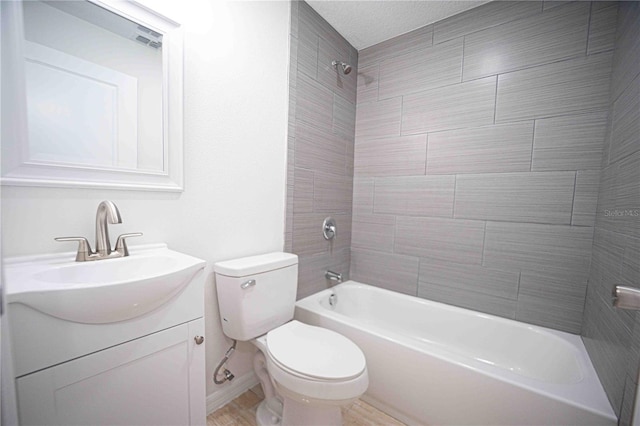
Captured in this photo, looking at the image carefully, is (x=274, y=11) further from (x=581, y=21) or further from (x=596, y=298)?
(x=596, y=298)

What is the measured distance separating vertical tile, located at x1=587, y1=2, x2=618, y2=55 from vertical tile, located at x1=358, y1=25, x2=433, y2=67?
2.75ft

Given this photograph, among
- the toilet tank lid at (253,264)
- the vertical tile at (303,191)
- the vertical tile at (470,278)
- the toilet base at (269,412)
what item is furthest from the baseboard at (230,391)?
the vertical tile at (470,278)

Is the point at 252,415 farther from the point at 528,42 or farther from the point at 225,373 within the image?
the point at 528,42

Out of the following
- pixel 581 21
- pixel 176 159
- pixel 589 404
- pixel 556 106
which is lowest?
pixel 589 404

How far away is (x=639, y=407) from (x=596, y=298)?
3.08ft

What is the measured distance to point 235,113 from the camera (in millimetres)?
1406

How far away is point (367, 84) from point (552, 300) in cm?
195

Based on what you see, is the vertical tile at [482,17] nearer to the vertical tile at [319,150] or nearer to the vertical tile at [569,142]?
the vertical tile at [569,142]

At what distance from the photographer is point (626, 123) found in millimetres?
1086

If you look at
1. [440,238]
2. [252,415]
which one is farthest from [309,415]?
[440,238]

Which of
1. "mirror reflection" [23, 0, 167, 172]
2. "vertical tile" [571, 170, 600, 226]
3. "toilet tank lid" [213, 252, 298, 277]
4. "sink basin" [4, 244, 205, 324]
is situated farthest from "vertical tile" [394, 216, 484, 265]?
"mirror reflection" [23, 0, 167, 172]

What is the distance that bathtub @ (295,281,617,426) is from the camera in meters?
1.04

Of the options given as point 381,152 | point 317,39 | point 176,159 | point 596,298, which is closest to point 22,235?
point 176,159

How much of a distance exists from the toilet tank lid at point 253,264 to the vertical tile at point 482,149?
48.1 inches
